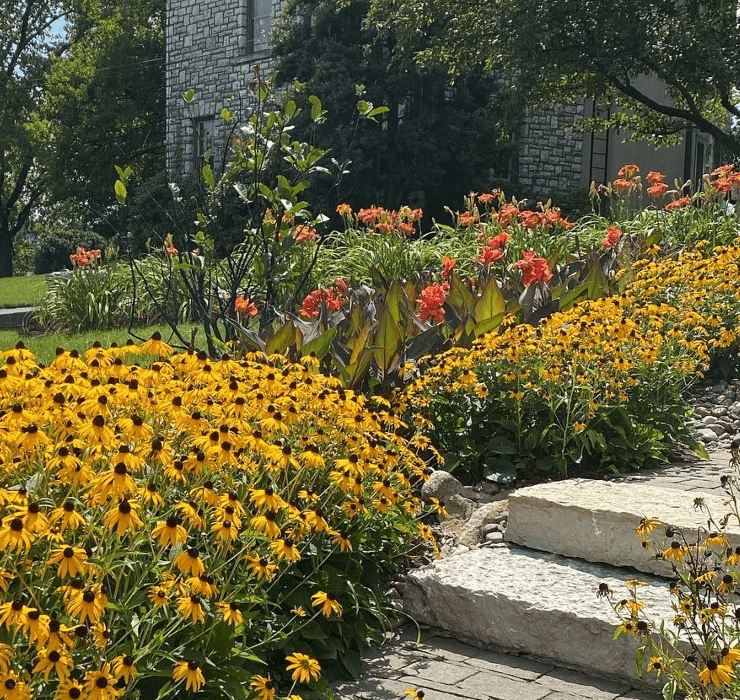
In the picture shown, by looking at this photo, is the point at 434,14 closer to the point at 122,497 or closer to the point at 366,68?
the point at 366,68

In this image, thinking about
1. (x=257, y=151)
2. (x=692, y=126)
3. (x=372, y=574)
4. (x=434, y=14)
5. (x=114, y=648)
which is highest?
(x=434, y=14)

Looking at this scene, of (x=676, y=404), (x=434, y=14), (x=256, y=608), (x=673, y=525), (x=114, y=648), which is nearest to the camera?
(x=114, y=648)

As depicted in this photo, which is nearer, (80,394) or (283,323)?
(80,394)

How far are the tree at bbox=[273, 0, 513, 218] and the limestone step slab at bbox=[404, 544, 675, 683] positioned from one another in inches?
597

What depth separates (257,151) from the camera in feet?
19.7

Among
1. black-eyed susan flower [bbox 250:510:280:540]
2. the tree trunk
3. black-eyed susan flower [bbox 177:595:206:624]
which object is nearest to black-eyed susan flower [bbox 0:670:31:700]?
black-eyed susan flower [bbox 177:595:206:624]

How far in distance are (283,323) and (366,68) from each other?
14.1 m

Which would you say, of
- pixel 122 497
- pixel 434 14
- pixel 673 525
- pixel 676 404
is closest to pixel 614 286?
pixel 676 404

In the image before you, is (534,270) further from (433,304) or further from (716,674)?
(716,674)

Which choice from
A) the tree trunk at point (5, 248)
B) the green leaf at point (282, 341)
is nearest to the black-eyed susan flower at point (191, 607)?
the green leaf at point (282, 341)

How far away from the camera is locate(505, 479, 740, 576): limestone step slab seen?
11.3 ft

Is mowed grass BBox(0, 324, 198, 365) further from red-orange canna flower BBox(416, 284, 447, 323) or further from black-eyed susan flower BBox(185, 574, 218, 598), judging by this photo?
black-eyed susan flower BBox(185, 574, 218, 598)

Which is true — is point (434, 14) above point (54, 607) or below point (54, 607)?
A: above

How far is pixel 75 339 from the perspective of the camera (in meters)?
9.88
